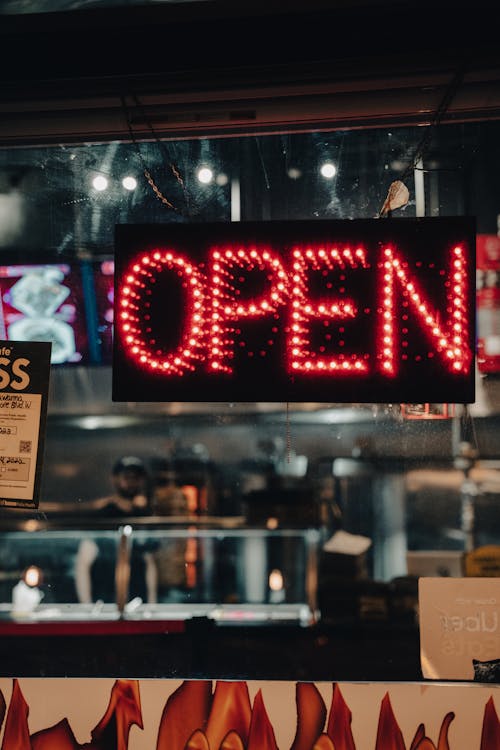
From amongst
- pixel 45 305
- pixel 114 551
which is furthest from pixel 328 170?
pixel 114 551

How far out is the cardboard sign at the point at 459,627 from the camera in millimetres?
2691

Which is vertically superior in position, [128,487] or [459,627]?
[128,487]

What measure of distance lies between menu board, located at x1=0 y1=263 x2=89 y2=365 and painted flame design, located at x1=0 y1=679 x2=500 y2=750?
1.38 metres

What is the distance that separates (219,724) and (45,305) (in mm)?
1839

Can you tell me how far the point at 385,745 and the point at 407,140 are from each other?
2.30 m

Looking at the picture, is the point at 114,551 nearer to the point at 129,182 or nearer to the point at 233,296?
the point at 129,182

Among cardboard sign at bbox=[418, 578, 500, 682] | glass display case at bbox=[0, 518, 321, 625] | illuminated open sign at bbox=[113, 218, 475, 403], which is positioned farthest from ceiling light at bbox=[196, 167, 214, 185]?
glass display case at bbox=[0, 518, 321, 625]

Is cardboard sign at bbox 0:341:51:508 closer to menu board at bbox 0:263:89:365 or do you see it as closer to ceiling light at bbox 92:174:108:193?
menu board at bbox 0:263:89:365

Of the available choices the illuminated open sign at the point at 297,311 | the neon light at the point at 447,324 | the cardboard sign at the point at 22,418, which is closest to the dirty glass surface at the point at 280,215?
the cardboard sign at the point at 22,418

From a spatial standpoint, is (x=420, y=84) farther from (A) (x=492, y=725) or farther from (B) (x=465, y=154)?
(A) (x=492, y=725)

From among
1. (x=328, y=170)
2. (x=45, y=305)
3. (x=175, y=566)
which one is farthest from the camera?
(x=175, y=566)

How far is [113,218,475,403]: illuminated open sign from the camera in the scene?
2092mm

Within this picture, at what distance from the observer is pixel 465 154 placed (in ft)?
9.43

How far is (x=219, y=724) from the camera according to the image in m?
2.70
